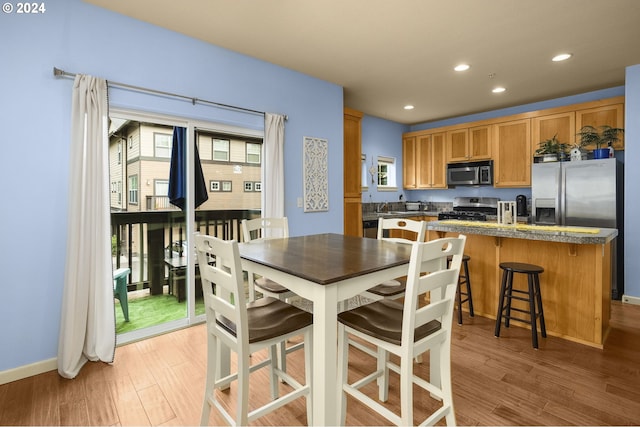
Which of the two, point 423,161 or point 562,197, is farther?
point 423,161

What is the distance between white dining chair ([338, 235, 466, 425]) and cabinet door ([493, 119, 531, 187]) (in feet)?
13.0

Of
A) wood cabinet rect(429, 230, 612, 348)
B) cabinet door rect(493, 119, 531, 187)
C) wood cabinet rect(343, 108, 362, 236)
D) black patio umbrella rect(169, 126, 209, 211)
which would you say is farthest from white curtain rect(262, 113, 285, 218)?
cabinet door rect(493, 119, 531, 187)

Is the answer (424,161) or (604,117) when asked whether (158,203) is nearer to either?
(424,161)

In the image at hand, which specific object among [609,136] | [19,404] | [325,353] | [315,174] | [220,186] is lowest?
[19,404]

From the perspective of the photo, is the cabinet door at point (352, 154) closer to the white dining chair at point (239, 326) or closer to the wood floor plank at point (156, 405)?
the white dining chair at point (239, 326)

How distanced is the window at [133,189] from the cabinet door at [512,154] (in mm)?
4941

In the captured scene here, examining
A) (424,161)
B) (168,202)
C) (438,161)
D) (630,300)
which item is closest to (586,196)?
(630,300)

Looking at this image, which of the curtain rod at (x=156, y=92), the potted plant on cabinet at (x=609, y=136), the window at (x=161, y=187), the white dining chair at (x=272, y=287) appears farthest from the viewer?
the potted plant on cabinet at (x=609, y=136)

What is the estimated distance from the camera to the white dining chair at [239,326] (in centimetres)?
138

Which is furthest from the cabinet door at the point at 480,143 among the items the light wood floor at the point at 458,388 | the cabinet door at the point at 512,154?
the light wood floor at the point at 458,388

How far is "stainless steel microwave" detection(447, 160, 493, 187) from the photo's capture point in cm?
520

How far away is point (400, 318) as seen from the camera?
162 centimetres

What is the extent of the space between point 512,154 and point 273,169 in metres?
3.74

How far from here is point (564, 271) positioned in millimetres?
2771
